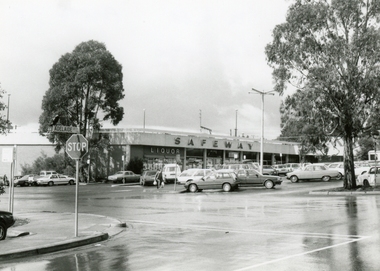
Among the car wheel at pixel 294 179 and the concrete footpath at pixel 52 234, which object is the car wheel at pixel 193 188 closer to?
the car wheel at pixel 294 179

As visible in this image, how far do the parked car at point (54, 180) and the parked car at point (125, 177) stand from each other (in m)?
5.36

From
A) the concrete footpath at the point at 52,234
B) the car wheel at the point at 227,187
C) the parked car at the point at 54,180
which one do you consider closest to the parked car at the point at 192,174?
the car wheel at the point at 227,187

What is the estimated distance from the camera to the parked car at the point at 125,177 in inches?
2012

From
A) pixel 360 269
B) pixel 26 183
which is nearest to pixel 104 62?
pixel 26 183

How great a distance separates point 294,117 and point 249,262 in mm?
23502

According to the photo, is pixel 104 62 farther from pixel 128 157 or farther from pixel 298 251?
pixel 298 251

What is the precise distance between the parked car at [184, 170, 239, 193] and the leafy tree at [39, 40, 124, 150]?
20.5m

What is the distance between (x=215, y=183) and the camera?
113 ft

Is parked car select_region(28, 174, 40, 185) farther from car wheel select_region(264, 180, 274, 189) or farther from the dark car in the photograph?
the dark car

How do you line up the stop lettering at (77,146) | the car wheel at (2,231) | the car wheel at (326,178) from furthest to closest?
the car wheel at (326,178)
the stop lettering at (77,146)
the car wheel at (2,231)

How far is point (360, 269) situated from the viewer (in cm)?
816

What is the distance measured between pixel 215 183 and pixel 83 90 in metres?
23.3

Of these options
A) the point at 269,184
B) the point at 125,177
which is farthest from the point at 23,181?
the point at 269,184

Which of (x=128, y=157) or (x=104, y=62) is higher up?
(x=104, y=62)
